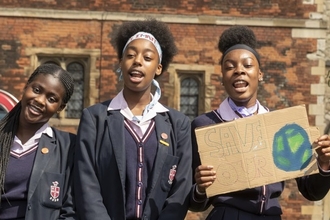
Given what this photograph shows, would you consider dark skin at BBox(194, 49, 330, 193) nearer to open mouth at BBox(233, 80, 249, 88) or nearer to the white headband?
open mouth at BBox(233, 80, 249, 88)

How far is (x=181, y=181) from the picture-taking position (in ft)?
17.2

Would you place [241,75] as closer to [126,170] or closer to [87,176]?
[126,170]

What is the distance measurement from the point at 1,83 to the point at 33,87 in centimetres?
999

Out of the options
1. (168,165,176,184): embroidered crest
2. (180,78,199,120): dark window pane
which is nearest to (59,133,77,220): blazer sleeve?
(168,165,176,184): embroidered crest

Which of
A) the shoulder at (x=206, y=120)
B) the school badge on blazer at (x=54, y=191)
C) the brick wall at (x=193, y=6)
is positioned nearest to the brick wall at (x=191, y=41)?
the brick wall at (x=193, y=6)

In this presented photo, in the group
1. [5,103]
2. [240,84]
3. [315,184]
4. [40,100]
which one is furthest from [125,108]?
[5,103]

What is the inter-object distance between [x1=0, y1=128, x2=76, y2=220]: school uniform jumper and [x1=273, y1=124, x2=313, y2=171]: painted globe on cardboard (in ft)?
4.48

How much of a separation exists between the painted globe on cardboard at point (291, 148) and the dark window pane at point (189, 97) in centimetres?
1027

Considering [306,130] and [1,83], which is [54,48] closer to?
[1,83]

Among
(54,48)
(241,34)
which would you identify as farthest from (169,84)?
(241,34)

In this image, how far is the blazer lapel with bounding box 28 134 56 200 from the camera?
202 inches

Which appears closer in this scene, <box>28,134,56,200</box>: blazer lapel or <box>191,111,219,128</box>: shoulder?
<box>28,134,56,200</box>: blazer lapel

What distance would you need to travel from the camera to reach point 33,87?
17.7ft

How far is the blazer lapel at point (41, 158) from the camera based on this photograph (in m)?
5.12
